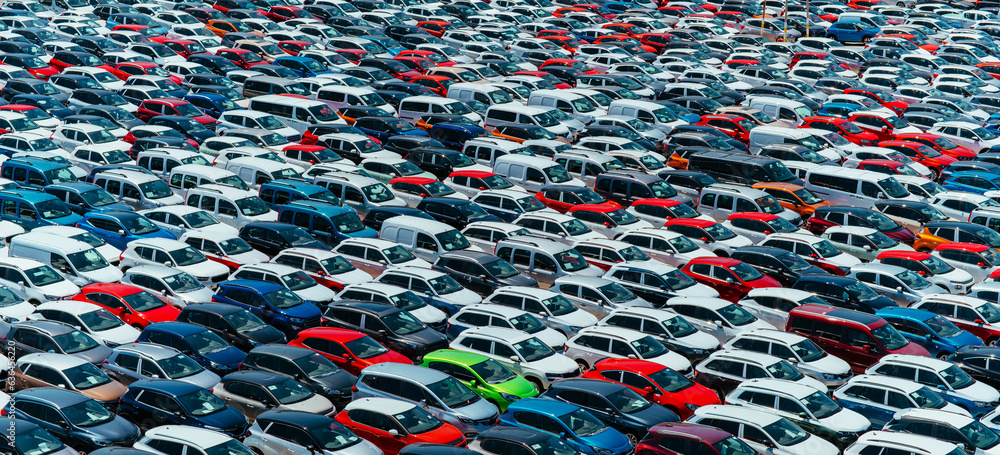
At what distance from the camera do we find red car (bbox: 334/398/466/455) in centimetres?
2159

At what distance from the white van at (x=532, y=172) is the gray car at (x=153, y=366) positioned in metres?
16.6

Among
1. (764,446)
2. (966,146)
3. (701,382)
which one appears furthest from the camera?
(966,146)

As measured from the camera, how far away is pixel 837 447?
2272cm

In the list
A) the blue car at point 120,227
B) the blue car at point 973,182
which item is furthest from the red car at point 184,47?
the blue car at point 973,182

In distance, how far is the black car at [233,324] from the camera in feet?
87.0

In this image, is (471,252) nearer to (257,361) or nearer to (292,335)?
(292,335)

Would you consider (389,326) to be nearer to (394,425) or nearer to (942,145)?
(394,425)

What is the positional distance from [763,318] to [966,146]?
2025 centimetres

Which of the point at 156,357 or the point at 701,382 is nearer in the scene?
the point at 156,357

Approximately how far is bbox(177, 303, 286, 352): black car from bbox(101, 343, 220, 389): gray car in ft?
6.72

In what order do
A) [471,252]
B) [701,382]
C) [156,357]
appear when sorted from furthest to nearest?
[471,252] < [701,382] < [156,357]

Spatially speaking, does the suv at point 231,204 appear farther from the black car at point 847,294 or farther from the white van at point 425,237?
the black car at point 847,294

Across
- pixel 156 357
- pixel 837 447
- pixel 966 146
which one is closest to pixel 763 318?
pixel 837 447

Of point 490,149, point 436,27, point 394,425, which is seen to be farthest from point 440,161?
point 436,27
